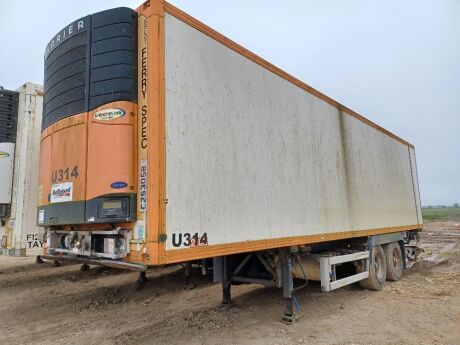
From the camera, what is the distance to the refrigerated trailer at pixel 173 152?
3.87 meters

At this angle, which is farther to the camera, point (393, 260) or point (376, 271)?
point (393, 260)

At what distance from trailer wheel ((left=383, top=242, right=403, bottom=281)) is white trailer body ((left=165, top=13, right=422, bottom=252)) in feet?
6.78

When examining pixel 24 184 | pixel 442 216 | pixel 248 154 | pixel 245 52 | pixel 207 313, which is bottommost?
pixel 207 313

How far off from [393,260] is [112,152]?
7.92 metres

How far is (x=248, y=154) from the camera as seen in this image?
16.1 ft

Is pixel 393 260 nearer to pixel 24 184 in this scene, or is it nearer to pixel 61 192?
pixel 61 192

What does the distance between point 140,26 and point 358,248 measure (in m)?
6.21

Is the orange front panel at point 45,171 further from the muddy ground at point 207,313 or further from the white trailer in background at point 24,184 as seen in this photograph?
the white trailer in background at point 24,184

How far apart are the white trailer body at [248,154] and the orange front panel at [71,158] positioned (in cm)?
109

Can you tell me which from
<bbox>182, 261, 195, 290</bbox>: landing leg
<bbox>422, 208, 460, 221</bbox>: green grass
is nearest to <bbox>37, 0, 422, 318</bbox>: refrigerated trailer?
<bbox>182, 261, 195, 290</bbox>: landing leg

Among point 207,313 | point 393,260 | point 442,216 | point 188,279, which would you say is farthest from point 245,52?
point 442,216

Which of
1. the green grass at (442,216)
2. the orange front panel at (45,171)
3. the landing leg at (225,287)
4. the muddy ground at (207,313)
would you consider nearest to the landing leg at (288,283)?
the muddy ground at (207,313)

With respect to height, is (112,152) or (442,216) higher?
(112,152)

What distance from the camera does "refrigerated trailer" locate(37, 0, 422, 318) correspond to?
387 cm
